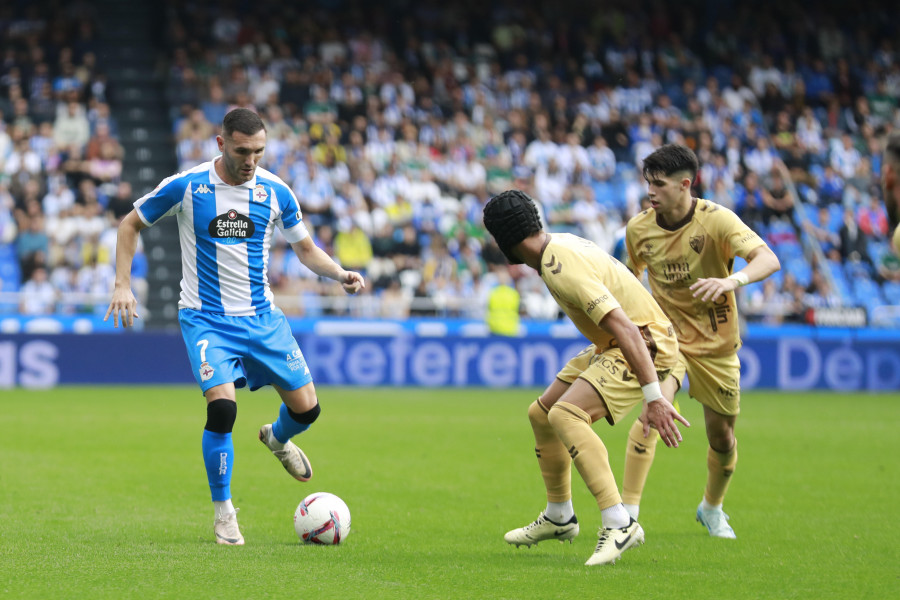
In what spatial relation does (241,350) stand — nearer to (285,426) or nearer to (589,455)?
(285,426)

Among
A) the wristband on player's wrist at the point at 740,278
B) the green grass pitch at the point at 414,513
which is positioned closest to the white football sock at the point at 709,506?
the green grass pitch at the point at 414,513

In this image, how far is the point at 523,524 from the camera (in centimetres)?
733

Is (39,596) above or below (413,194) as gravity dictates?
below

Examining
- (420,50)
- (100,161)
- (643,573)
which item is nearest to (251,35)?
(420,50)

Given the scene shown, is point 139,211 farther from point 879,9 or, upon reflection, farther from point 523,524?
point 879,9

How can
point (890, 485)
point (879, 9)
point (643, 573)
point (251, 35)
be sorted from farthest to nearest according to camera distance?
point (879, 9) < point (251, 35) < point (890, 485) < point (643, 573)

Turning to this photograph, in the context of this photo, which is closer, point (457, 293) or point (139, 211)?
point (139, 211)

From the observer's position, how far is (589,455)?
19.0 ft

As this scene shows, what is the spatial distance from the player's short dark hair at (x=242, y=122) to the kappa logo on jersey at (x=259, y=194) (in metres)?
0.44

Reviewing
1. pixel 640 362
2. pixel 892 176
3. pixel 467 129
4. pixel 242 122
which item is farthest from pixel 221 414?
pixel 467 129

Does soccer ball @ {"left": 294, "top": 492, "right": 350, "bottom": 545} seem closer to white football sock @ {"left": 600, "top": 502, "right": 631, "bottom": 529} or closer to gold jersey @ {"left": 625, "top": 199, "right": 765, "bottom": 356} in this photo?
white football sock @ {"left": 600, "top": 502, "right": 631, "bottom": 529}

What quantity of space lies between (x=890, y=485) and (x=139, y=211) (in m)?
6.40

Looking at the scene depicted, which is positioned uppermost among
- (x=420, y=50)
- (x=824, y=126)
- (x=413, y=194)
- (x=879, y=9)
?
(x=879, y=9)

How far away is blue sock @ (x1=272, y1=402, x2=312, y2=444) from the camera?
7.02 metres
